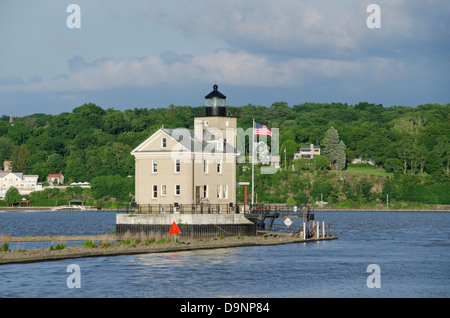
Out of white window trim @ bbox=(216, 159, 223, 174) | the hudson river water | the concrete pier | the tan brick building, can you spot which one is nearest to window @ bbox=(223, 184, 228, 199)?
the tan brick building

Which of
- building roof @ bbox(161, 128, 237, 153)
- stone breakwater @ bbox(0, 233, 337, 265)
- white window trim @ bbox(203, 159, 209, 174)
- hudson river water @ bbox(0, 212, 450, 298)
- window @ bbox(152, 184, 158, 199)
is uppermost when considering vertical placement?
building roof @ bbox(161, 128, 237, 153)

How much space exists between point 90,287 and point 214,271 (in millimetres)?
9977

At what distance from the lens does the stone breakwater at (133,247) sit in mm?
52219

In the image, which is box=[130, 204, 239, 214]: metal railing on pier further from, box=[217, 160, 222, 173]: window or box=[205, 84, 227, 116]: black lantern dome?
box=[205, 84, 227, 116]: black lantern dome

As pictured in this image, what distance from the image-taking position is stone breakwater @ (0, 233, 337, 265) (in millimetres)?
52219

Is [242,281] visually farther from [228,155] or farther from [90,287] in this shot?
Answer: [228,155]

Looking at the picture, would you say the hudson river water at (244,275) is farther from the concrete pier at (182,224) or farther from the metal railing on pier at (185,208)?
the metal railing on pier at (185,208)

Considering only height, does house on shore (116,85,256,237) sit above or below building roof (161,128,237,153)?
below

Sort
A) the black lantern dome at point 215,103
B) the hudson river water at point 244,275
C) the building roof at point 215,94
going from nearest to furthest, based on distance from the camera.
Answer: the hudson river water at point 244,275 → the black lantern dome at point 215,103 → the building roof at point 215,94

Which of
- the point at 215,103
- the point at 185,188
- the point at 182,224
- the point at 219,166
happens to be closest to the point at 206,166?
the point at 219,166

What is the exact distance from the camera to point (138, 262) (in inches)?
2099

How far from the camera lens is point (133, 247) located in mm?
59750

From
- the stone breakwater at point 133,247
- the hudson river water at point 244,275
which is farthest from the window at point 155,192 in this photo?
the hudson river water at point 244,275
